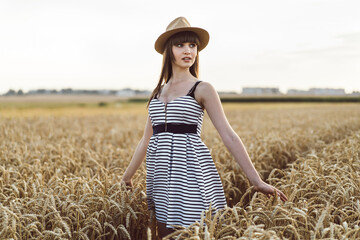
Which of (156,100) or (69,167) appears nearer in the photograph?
(156,100)

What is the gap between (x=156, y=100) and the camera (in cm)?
264

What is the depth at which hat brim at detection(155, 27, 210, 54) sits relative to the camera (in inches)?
101

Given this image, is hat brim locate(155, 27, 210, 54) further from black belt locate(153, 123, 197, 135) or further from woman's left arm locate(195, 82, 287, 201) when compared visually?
black belt locate(153, 123, 197, 135)

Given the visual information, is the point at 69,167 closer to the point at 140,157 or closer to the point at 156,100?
the point at 140,157

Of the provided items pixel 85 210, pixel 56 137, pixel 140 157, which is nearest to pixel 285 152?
pixel 140 157

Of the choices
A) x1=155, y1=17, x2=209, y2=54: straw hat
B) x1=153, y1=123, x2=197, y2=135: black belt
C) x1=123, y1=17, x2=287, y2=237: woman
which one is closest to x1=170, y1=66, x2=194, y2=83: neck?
x1=123, y1=17, x2=287, y2=237: woman

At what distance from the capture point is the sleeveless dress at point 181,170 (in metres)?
2.36

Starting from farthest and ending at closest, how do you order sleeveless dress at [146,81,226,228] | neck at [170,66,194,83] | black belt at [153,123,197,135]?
neck at [170,66,194,83], black belt at [153,123,197,135], sleeveless dress at [146,81,226,228]

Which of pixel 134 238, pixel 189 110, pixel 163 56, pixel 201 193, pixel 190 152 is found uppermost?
pixel 163 56

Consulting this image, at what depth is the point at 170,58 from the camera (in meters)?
2.66

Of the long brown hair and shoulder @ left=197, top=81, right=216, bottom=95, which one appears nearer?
shoulder @ left=197, top=81, right=216, bottom=95

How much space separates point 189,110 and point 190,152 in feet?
1.02

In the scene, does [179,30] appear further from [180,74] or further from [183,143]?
[183,143]

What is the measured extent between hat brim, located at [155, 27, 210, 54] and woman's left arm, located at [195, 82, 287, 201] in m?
0.45
